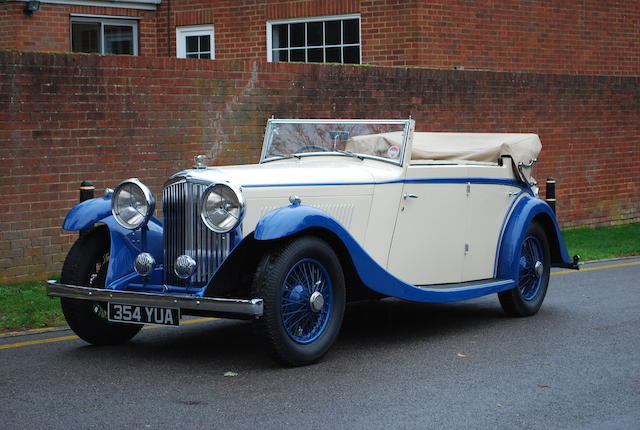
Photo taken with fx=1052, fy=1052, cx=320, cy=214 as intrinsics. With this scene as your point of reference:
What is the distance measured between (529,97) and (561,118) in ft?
2.61

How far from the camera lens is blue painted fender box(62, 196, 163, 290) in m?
7.10

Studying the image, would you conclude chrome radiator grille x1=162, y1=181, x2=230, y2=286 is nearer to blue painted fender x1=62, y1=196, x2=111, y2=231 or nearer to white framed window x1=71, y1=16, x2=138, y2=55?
blue painted fender x1=62, y1=196, x2=111, y2=231

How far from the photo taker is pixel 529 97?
15656 mm

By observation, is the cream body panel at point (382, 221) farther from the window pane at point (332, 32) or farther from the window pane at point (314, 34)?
the window pane at point (314, 34)

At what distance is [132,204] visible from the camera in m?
7.15

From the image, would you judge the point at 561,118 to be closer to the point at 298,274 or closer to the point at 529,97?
the point at 529,97

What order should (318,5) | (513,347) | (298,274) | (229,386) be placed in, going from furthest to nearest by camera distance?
(318,5)
(513,347)
(298,274)
(229,386)

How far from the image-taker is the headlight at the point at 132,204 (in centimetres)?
704

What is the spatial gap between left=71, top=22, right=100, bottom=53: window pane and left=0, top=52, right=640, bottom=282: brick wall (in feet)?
20.0

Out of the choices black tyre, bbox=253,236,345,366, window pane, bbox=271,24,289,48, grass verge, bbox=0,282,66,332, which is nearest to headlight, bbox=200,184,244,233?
black tyre, bbox=253,236,345,366

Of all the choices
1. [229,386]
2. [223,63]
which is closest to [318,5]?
[223,63]

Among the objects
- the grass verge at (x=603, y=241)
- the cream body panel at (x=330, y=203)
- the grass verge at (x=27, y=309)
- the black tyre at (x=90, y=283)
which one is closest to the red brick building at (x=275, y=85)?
the grass verge at (x=603, y=241)

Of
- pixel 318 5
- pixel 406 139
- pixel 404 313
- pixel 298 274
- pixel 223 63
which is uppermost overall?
pixel 318 5

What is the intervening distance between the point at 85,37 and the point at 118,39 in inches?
29.2
